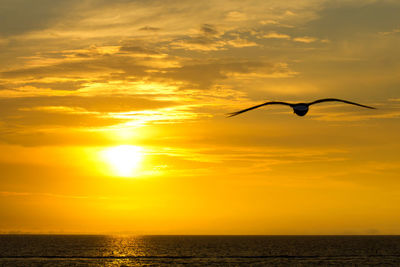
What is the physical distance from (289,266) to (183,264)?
29699 millimetres

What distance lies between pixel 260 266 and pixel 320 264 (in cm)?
2003

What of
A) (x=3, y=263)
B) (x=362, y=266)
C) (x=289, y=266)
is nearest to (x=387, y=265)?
(x=362, y=266)

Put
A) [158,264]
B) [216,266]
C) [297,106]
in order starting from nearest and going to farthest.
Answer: [297,106] < [216,266] < [158,264]

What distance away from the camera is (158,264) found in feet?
513

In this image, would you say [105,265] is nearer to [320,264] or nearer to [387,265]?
[320,264]

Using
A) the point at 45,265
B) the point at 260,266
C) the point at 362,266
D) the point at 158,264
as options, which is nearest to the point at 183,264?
the point at 158,264

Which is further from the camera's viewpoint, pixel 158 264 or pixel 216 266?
pixel 158 264

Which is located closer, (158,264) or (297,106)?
(297,106)

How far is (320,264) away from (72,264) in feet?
232

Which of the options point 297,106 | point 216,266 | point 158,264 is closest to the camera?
point 297,106

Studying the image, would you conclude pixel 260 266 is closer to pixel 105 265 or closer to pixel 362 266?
pixel 362 266

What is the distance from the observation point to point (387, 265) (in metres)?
157

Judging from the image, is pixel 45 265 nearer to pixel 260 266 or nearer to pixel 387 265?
pixel 260 266

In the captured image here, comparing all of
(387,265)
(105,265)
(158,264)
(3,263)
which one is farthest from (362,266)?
(3,263)
